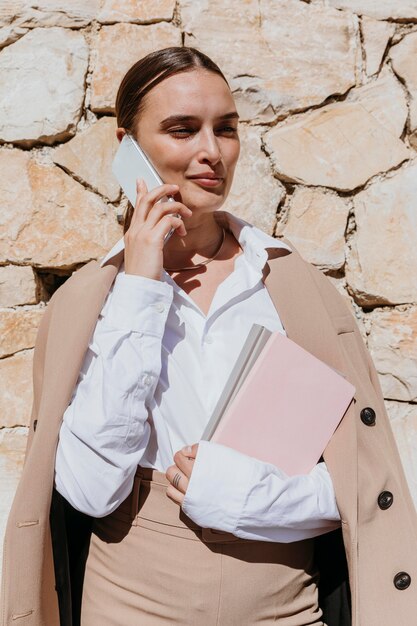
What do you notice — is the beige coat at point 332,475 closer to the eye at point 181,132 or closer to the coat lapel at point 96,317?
the coat lapel at point 96,317

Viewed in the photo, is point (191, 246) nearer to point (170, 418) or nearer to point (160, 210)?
point (160, 210)

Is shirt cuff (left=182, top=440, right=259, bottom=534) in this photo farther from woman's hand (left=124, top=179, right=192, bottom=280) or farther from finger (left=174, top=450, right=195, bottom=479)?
woman's hand (left=124, top=179, right=192, bottom=280)

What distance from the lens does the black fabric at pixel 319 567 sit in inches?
67.6

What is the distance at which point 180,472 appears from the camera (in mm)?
1487

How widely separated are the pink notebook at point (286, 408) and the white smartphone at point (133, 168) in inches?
15.4

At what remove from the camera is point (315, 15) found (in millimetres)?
2262

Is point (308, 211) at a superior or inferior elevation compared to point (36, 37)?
inferior

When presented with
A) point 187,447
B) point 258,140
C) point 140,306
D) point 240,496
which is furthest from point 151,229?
point 258,140

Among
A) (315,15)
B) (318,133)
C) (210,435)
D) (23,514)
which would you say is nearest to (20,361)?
(23,514)

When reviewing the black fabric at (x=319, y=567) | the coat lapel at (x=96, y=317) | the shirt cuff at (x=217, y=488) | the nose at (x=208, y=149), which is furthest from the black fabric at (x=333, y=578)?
the nose at (x=208, y=149)

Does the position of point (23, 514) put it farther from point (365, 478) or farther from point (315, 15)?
point (315, 15)

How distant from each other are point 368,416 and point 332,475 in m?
0.16

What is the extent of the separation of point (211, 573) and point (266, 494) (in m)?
0.21

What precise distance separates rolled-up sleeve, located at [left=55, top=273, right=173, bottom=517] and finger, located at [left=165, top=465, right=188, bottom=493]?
0.07 metres
